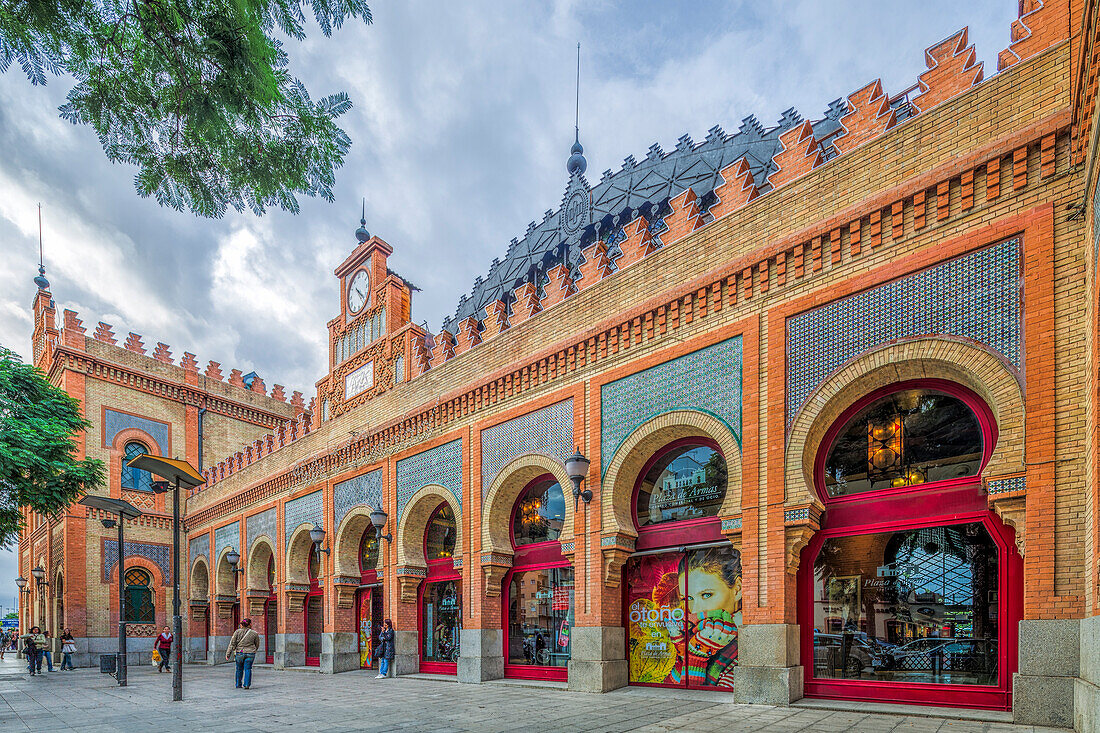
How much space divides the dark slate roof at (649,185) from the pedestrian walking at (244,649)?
13967mm

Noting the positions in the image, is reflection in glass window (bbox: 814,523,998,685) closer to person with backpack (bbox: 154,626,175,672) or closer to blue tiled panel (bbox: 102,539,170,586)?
person with backpack (bbox: 154,626,175,672)

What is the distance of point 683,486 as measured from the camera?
1036 cm

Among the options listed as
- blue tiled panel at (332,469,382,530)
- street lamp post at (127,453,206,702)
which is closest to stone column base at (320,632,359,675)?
blue tiled panel at (332,469,382,530)

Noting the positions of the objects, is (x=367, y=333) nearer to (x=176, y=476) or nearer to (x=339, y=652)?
(x=176, y=476)

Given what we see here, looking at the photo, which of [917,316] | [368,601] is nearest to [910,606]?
[917,316]

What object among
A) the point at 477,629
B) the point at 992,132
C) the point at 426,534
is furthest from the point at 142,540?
the point at 992,132

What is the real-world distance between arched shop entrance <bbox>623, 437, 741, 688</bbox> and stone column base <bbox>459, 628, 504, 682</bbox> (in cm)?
319

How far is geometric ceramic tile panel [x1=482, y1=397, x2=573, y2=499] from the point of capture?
11.7 metres

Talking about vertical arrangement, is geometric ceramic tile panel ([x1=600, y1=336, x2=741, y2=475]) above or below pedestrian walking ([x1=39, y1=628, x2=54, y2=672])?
above

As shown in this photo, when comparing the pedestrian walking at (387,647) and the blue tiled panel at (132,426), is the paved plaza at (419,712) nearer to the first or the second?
the pedestrian walking at (387,647)

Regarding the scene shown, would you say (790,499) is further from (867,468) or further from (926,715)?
(926,715)

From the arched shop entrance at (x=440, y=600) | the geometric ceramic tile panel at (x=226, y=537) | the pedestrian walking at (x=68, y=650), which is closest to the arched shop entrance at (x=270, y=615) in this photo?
the geometric ceramic tile panel at (x=226, y=537)

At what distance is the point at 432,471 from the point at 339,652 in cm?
611

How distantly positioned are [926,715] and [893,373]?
152 inches
